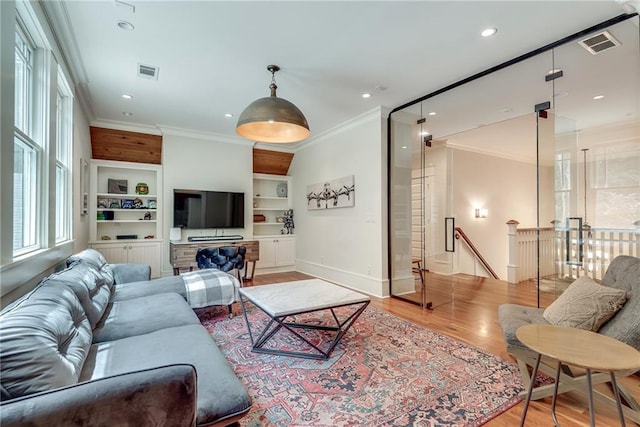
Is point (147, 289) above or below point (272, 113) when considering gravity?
below

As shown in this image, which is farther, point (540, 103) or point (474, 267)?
point (474, 267)

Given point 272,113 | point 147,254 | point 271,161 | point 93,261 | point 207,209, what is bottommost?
point 147,254

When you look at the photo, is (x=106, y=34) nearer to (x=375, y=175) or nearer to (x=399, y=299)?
(x=375, y=175)

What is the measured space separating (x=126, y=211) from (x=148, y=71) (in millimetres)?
3058

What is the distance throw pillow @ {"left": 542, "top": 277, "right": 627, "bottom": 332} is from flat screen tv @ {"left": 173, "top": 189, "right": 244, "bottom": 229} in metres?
5.13

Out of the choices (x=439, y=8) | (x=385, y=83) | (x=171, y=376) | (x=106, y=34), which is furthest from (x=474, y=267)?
(x=106, y=34)

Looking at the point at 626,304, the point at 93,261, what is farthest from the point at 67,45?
the point at 626,304

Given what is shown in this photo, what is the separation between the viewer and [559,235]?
3.27 m

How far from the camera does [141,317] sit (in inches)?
88.0

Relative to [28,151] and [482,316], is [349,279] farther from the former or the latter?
[28,151]

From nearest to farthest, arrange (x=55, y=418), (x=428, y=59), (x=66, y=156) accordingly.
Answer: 1. (x=55, y=418)
2. (x=428, y=59)
3. (x=66, y=156)

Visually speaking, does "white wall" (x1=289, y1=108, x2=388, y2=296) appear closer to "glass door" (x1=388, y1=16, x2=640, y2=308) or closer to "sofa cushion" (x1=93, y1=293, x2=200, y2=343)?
"glass door" (x1=388, y1=16, x2=640, y2=308)

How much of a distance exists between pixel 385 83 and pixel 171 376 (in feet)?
11.9

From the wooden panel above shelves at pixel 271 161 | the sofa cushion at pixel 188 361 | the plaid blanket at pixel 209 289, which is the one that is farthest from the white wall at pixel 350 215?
the sofa cushion at pixel 188 361
